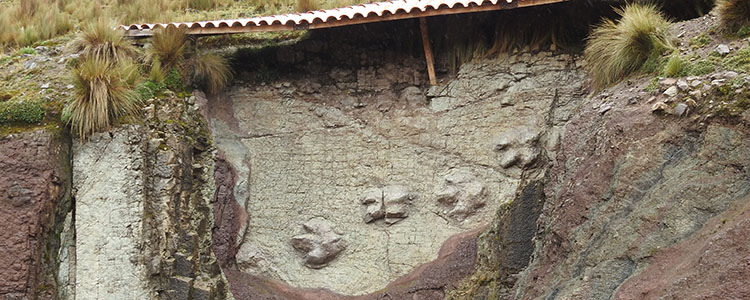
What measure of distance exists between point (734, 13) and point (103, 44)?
6692 millimetres

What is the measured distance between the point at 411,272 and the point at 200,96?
3.31m

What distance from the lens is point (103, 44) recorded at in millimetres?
10125

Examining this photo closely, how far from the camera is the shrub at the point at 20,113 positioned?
935cm

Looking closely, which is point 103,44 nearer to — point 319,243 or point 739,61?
point 319,243

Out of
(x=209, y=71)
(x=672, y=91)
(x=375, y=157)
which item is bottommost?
(x=375, y=157)

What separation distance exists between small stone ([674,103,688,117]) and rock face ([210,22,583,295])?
2.37 m

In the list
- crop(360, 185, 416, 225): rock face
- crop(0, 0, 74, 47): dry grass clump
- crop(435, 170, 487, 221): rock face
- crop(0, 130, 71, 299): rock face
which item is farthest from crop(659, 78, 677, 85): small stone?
crop(0, 0, 74, 47): dry grass clump

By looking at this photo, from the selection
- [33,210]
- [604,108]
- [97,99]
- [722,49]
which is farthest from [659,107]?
[33,210]

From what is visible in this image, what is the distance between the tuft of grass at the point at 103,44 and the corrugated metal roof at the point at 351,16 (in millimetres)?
320

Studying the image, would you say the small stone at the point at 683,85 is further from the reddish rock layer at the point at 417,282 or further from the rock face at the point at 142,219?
the rock face at the point at 142,219

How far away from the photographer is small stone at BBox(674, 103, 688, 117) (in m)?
7.01

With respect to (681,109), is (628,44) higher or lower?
higher

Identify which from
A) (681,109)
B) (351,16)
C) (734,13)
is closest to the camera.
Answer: (681,109)

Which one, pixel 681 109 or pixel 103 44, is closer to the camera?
pixel 681 109
